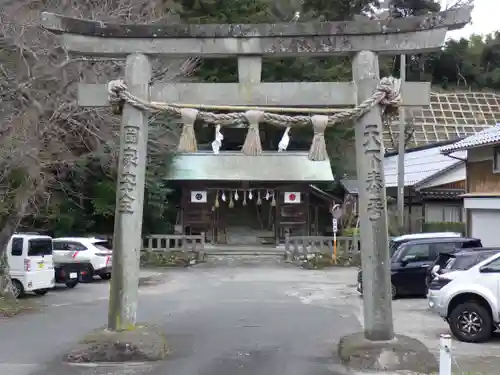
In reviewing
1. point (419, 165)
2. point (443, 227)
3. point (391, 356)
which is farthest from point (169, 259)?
point (391, 356)

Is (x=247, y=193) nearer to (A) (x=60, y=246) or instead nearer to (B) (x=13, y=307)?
(A) (x=60, y=246)

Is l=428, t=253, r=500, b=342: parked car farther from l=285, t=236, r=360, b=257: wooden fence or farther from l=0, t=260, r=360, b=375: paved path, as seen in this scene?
l=285, t=236, r=360, b=257: wooden fence

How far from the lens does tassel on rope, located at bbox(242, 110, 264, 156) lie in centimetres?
993

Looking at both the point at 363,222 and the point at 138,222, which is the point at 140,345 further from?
the point at 363,222

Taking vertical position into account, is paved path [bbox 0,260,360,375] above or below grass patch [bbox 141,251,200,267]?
below

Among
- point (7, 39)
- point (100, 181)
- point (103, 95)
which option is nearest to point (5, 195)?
point (7, 39)

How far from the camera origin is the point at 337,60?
37.8m

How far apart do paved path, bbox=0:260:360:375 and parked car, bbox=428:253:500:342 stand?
220 centimetres

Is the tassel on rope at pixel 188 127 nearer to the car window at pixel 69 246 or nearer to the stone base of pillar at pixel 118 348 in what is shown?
the stone base of pillar at pixel 118 348

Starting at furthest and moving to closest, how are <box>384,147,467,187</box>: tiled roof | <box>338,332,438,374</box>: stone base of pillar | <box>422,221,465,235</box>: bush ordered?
<box>384,147,467,187</box>: tiled roof → <box>422,221,465,235</box>: bush → <box>338,332,438,374</box>: stone base of pillar

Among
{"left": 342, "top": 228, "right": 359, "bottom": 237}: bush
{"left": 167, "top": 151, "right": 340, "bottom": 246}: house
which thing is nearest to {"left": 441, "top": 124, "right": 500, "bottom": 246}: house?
{"left": 342, "top": 228, "right": 359, "bottom": 237}: bush

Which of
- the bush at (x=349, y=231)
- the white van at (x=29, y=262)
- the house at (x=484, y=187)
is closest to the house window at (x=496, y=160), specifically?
the house at (x=484, y=187)

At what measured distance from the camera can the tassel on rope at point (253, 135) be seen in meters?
9.93

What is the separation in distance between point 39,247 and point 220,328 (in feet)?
25.8
